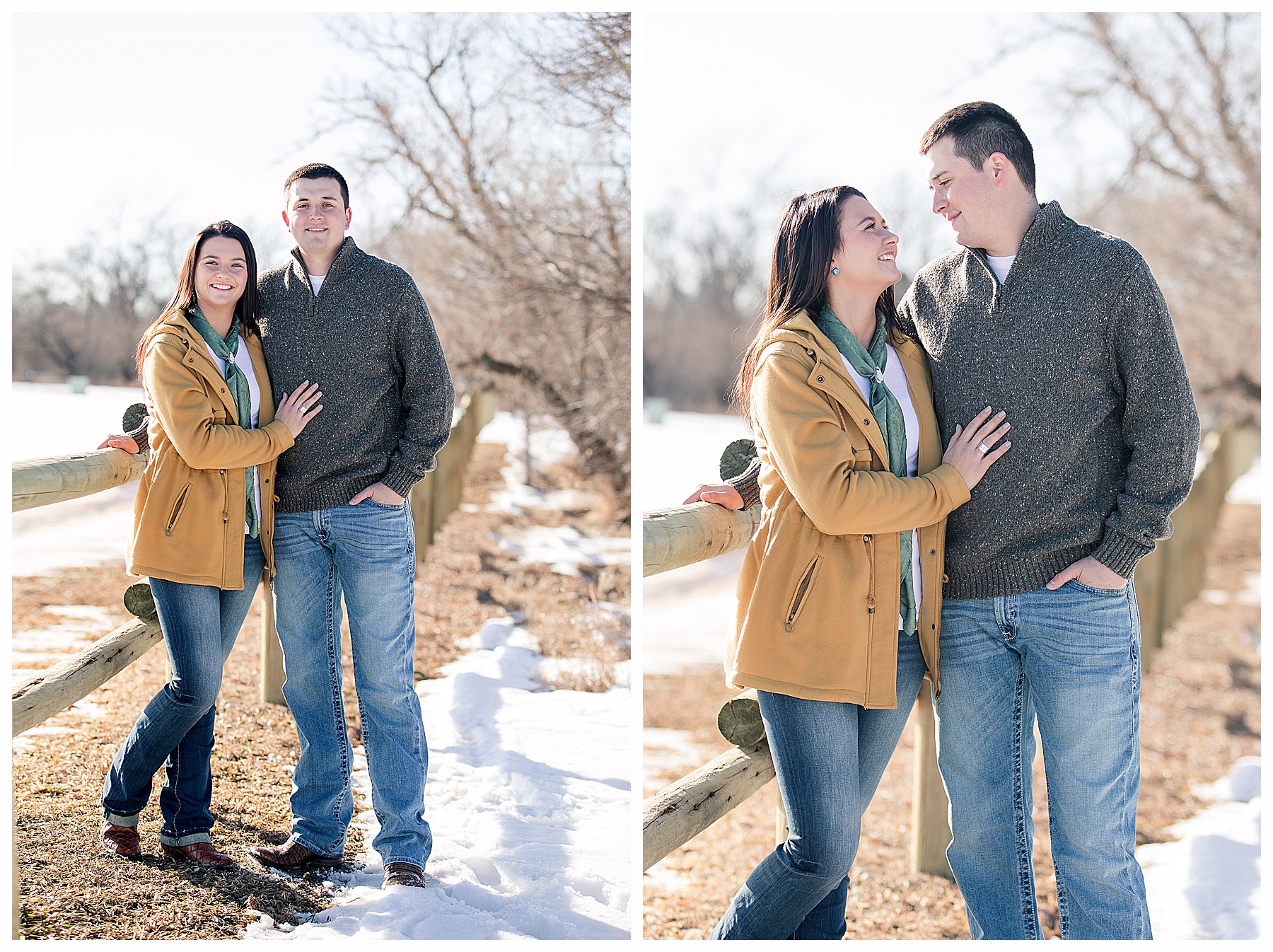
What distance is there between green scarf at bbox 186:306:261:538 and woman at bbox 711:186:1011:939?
1.44 m

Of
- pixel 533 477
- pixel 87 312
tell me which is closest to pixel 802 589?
pixel 533 477

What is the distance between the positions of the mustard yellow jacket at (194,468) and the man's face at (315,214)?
410 millimetres

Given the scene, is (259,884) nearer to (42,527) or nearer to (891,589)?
(891,589)

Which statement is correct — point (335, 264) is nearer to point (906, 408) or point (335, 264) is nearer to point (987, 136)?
point (906, 408)

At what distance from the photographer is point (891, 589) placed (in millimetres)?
2104

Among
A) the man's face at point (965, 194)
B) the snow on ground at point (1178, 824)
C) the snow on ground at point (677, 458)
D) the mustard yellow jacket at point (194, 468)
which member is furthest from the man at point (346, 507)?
the snow on ground at point (677, 458)

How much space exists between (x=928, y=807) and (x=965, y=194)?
2.17 m

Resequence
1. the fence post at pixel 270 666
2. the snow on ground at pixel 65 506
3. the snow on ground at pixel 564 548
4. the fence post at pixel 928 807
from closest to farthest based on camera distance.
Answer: the fence post at pixel 928 807
the fence post at pixel 270 666
the snow on ground at pixel 65 506
the snow on ground at pixel 564 548

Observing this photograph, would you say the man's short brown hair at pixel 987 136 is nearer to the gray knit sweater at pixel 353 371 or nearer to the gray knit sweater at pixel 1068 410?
the gray knit sweater at pixel 1068 410

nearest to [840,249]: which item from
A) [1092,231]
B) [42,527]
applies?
[1092,231]

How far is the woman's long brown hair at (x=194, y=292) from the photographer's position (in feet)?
8.80

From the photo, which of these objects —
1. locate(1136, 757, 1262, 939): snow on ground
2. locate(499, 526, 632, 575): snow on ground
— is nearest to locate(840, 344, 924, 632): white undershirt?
locate(1136, 757, 1262, 939): snow on ground

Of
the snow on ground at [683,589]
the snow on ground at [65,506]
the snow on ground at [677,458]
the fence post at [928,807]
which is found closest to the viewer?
the fence post at [928,807]

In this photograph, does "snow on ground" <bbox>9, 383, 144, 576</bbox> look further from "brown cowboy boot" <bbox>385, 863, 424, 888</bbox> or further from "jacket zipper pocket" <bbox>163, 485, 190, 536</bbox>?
"brown cowboy boot" <bbox>385, 863, 424, 888</bbox>
